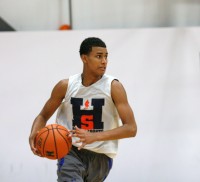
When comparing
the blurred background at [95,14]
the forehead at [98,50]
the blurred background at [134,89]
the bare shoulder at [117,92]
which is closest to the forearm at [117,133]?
the bare shoulder at [117,92]

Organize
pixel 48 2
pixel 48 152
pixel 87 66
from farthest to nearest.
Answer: pixel 48 2, pixel 87 66, pixel 48 152

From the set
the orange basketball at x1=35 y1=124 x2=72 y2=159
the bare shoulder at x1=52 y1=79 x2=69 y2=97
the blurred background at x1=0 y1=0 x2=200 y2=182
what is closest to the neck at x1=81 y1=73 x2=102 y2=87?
the bare shoulder at x1=52 y1=79 x2=69 y2=97

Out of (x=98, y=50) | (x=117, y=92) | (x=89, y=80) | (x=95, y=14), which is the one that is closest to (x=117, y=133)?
(x=117, y=92)

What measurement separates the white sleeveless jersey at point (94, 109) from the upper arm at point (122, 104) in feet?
0.16

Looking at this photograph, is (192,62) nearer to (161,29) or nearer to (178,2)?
(161,29)

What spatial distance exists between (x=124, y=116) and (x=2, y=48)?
2571 millimetres

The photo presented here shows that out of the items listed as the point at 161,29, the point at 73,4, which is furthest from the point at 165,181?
the point at 73,4

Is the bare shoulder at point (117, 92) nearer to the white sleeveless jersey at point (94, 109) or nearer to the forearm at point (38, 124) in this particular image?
the white sleeveless jersey at point (94, 109)

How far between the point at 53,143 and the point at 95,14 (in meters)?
2.75

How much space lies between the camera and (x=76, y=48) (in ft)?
15.7

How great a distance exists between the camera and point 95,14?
16.6 feet

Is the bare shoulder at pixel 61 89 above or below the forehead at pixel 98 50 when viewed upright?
below

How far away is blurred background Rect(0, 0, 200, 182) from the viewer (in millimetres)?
4777

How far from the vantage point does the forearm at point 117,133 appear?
263 centimetres
